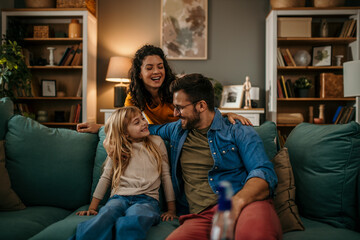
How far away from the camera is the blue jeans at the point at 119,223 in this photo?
1.27 metres

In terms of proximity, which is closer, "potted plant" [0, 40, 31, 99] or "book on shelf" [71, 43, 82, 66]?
"potted plant" [0, 40, 31, 99]

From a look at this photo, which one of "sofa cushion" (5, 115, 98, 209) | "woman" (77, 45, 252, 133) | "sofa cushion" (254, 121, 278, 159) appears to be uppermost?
"woman" (77, 45, 252, 133)

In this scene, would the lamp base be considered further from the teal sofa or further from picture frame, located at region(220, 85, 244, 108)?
the teal sofa

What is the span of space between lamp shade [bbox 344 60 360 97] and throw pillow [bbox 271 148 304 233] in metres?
1.49

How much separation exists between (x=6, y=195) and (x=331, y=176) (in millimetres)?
1702

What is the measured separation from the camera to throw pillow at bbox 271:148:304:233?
1.39 metres

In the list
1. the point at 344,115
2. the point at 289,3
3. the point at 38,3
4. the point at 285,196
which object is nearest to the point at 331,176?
the point at 285,196

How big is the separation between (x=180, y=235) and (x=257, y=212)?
33cm

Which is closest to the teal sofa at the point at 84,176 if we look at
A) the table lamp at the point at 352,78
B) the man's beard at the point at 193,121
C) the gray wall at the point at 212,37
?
the man's beard at the point at 193,121

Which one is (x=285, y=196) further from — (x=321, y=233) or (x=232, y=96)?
(x=232, y=96)

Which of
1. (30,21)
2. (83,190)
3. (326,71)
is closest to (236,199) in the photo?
(83,190)

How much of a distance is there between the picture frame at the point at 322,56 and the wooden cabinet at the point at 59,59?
10.2 feet

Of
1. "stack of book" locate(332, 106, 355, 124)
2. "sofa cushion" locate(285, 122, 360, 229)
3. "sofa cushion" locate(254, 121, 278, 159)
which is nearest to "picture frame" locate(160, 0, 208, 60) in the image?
"stack of book" locate(332, 106, 355, 124)

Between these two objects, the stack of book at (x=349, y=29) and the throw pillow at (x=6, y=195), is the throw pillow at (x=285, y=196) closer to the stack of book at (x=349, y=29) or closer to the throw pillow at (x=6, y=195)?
the throw pillow at (x=6, y=195)
